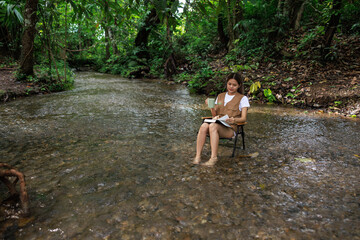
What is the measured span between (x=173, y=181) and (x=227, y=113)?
4.89ft

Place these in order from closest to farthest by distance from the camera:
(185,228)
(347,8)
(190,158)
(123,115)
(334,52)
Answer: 1. (185,228)
2. (190,158)
3. (123,115)
4. (334,52)
5. (347,8)

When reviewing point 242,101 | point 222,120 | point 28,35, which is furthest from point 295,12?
point 28,35

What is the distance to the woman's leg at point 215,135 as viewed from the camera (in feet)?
10.5

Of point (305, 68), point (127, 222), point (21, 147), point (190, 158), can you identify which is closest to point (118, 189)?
point (127, 222)

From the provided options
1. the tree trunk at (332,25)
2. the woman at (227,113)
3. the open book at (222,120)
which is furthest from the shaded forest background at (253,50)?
the open book at (222,120)

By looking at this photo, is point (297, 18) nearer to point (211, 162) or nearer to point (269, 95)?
point (269, 95)

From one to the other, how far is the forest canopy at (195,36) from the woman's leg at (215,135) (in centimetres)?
166

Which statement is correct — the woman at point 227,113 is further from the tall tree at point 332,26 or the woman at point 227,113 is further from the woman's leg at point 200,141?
the tall tree at point 332,26

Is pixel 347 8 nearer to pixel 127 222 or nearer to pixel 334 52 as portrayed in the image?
pixel 334 52

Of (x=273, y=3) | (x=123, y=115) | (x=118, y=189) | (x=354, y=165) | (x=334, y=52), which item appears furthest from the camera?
(x=273, y=3)

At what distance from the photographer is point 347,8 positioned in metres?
9.83

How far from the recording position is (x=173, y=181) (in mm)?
2711

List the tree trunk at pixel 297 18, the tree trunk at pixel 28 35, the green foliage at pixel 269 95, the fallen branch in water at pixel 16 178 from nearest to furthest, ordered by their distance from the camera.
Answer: the fallen branch in water at pixel 16 178 → the tree trunk at pixel 28 35 → the green foliage at pixel 269 95 → the tree trunk at pixel 297 18

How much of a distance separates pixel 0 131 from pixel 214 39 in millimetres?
13968
